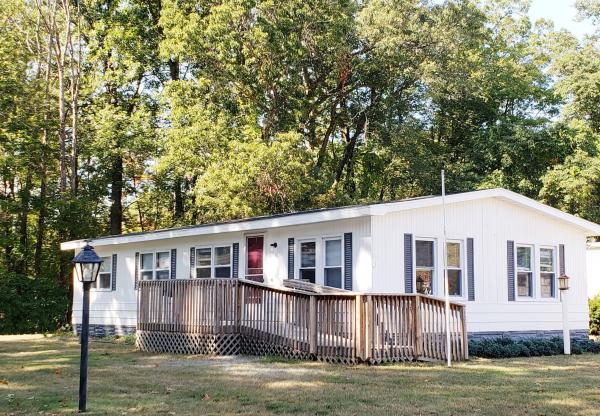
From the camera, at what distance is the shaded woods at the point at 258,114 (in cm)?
2550

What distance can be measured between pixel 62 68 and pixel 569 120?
21.4 m

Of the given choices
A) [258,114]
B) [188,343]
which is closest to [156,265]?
[188,343]

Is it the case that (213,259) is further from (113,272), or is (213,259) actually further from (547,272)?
(547,272)

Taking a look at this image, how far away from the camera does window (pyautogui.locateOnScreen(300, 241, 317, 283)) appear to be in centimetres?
1612

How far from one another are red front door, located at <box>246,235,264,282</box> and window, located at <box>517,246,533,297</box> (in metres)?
6.30

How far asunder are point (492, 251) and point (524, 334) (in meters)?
2.29

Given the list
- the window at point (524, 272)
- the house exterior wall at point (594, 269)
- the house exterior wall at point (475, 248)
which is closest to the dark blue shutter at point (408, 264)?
the house exterior wall at point (475, 248)

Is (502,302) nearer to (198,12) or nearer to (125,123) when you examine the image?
(198,12)

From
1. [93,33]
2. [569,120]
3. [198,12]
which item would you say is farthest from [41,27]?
[569,120]

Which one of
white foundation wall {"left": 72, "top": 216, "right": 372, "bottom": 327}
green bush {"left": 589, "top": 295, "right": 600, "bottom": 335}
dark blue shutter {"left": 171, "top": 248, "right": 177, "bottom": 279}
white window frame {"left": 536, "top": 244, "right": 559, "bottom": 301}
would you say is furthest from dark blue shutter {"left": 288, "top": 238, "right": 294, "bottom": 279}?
green bush {"left": 589, "top": 295, "right": 600, "bottom": 335}

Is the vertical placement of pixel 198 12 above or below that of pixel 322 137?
above

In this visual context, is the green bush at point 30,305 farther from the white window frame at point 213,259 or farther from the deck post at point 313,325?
the deck post at point 313,325

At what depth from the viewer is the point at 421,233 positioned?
15602mm

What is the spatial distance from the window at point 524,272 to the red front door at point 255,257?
20.7 ft
